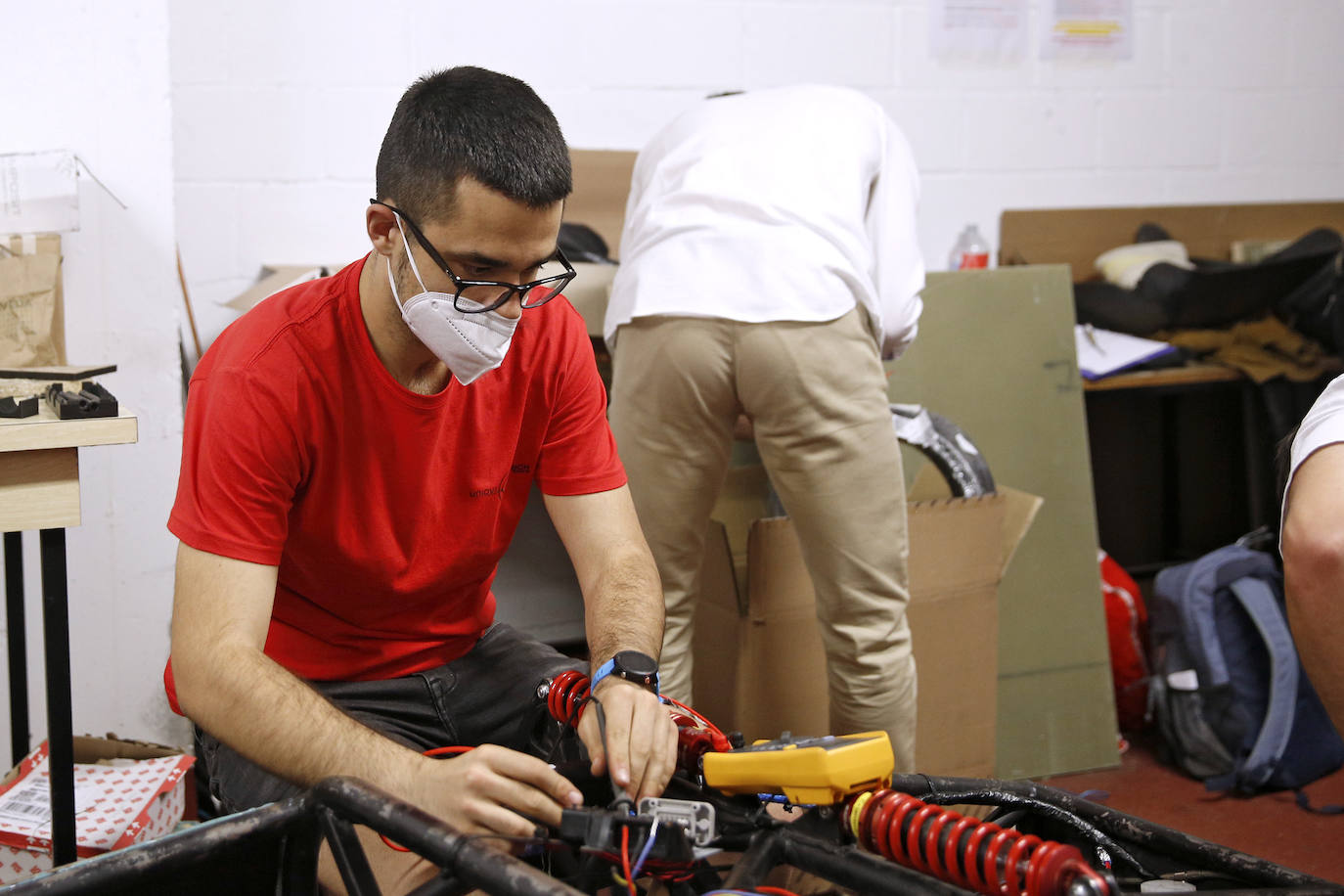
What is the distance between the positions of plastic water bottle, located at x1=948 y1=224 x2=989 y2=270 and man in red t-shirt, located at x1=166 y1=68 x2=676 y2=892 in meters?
1.76

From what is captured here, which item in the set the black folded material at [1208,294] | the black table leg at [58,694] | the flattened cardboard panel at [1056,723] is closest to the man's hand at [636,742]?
the black table leg at [58,694]

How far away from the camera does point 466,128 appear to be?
1.17 meters

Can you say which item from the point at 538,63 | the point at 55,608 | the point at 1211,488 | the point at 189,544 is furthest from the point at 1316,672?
the point at 1211,488

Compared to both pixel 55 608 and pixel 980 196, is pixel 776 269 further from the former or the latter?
pixel 980 196

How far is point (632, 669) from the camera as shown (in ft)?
3.72

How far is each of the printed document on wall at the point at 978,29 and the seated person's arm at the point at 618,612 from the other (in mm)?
2047

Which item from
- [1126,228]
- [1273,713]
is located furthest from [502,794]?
[1126,228]

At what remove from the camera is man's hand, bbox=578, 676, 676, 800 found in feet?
3.28

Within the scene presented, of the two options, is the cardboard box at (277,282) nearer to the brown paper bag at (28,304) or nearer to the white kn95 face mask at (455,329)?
the brown paper bag at (28,304)

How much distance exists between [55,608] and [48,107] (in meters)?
0.92

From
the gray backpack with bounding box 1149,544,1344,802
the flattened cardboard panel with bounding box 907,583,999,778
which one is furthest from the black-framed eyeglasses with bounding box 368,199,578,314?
the gray backpack with bounding box 1149,544,1344,802

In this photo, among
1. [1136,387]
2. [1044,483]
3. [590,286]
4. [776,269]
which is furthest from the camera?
[1136,387]

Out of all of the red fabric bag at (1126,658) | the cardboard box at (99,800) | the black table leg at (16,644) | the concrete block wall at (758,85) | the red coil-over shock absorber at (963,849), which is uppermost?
the concrete block wall at (758,85)

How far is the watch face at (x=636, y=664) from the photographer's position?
3.72 ft
